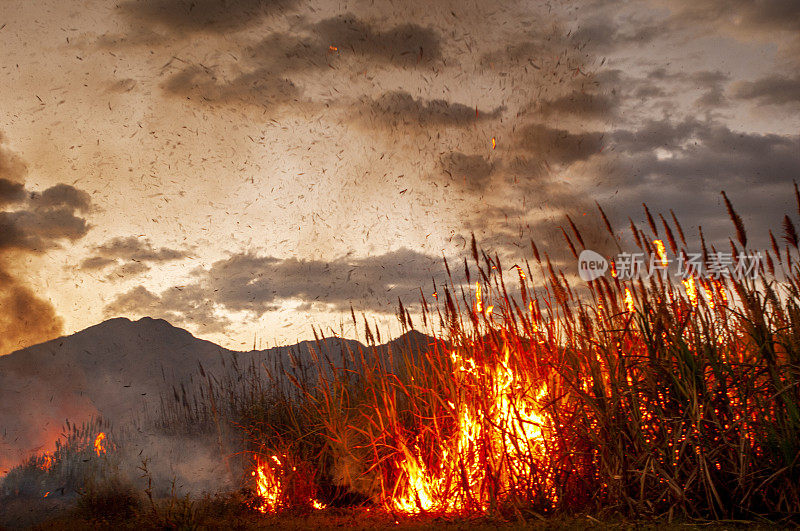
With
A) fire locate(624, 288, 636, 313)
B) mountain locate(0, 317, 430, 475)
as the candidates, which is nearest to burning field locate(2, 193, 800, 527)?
fire locate(624, 288, 636, 313)

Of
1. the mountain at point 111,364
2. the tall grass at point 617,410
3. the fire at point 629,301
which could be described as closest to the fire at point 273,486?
the tall grass at point 617,410

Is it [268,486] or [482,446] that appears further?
[268,486]

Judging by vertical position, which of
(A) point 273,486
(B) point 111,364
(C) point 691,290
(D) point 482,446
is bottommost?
(A) point 273,486

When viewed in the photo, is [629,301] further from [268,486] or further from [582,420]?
[268,486]

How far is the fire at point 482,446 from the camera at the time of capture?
13.0ft

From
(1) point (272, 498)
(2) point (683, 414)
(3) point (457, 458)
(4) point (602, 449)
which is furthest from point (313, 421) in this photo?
(2) point (683, 414)

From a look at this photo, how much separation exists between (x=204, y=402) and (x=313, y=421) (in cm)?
489

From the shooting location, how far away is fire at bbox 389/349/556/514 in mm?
3953

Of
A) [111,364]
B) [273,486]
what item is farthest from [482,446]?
[111,364]

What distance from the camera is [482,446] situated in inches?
161

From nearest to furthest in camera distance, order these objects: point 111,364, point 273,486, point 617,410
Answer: point 617,410, point 273,486, point 111,364

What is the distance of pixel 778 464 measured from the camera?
326cm

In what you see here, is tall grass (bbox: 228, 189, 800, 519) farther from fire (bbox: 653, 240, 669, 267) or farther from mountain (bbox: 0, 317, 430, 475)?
mountain (bbox: 0, 317, 430, 475)

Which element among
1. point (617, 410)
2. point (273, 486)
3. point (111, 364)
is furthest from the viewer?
point (111, 364)
